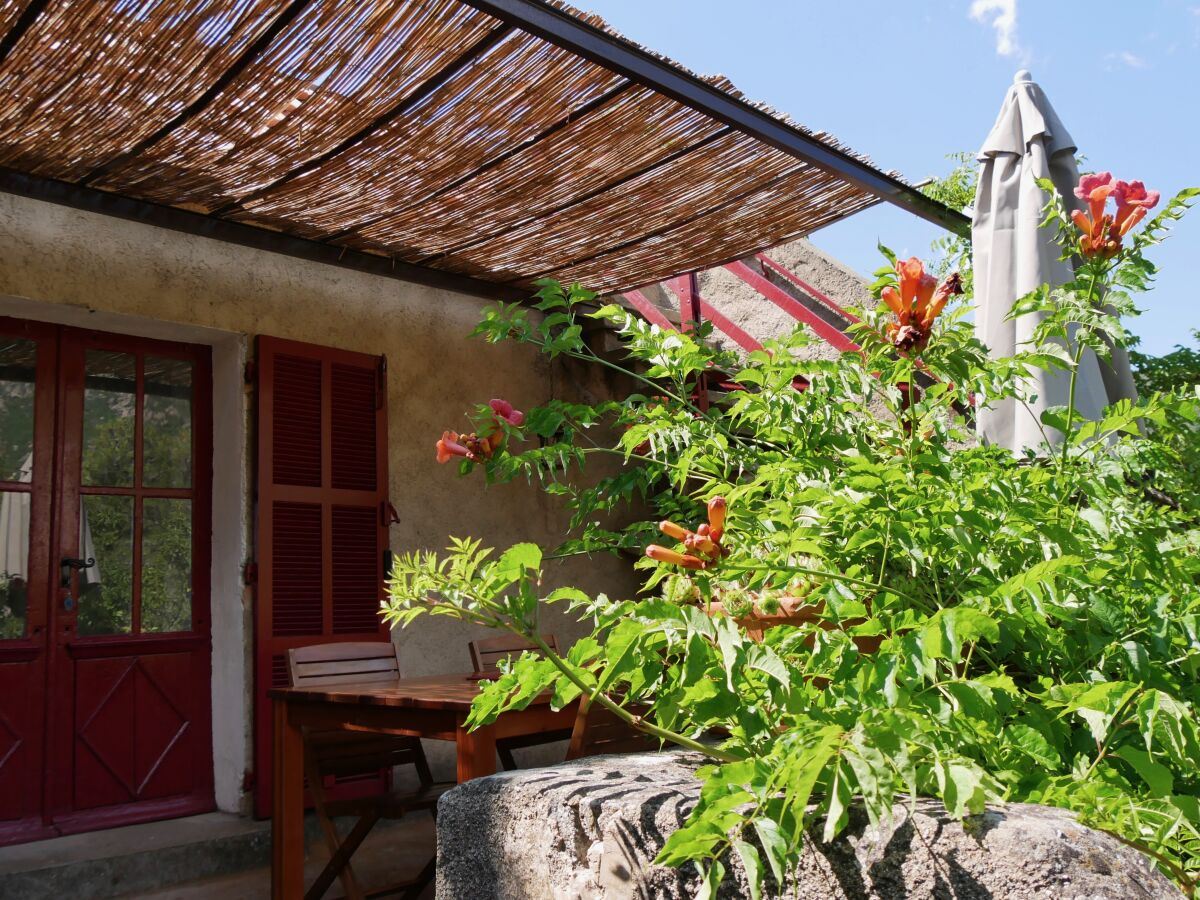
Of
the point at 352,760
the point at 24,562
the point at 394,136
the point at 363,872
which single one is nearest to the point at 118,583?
the point at 24,562

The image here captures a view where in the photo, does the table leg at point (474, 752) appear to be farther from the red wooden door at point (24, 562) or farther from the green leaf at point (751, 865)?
the red wooden door at point (24, 562)

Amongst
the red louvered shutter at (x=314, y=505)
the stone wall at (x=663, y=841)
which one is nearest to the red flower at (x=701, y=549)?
the stone wall at (x=663, y=841)

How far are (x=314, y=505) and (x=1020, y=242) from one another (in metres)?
3.54

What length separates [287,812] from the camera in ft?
12.2

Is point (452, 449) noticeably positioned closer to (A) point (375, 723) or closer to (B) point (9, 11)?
(A) point (375, 723)

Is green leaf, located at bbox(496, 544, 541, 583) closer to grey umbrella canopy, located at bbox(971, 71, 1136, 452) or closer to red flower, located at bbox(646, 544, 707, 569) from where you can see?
red flower, located at bbox(646, 544, 707, 569)

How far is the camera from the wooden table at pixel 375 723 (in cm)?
296

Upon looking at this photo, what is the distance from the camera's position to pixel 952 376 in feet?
5.20

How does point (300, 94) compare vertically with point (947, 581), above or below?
above

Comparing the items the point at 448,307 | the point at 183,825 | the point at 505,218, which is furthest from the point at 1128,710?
the point at 448,307

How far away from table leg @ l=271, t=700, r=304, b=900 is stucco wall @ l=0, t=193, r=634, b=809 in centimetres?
128

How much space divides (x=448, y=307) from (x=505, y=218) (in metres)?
1.28

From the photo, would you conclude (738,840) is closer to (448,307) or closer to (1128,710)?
(1128,710)

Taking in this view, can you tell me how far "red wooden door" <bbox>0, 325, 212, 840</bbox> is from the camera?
15.3 ft
